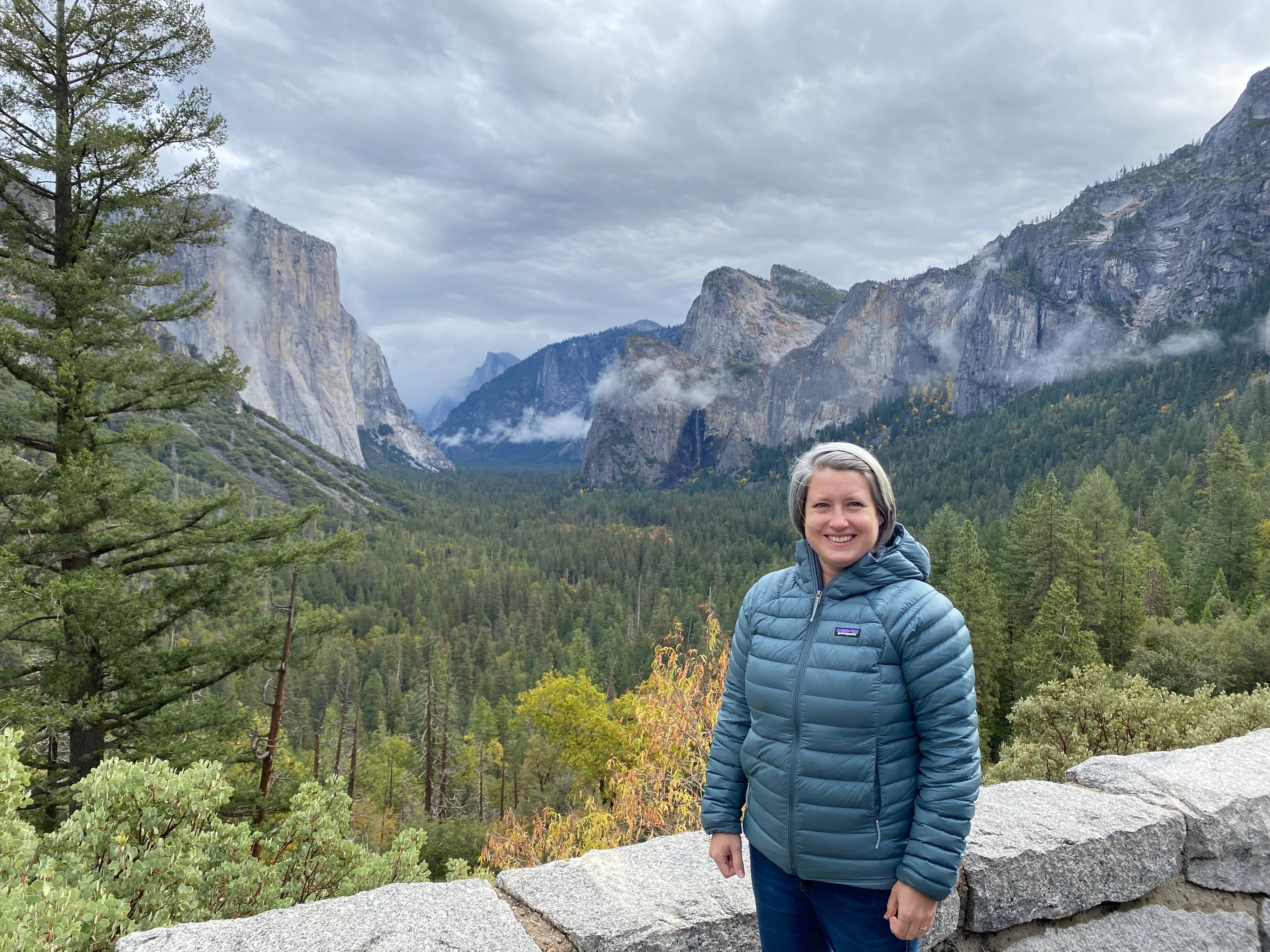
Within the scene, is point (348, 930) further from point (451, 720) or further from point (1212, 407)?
point (1212, 407)

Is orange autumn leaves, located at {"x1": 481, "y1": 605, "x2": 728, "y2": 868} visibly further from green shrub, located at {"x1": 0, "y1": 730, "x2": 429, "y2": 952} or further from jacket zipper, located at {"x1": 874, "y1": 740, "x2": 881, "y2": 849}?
jacket zipper, located at {"x1": 874, "y1": 740, "x2": 881, "y2": 849}

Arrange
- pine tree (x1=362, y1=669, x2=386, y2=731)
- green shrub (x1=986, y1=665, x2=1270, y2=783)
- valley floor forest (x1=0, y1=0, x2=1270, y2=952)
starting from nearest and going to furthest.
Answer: valley floor forest (x1=0, y1=0, x2=1270, y2=952)
green shrub (x1=986, y1=665, x2=1270, y2=783)
pine tree (x1=362, y1=669, x2=386, y2=731)

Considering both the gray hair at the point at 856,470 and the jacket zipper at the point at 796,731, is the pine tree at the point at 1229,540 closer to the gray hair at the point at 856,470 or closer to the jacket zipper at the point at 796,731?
the gray hair at the point at 856,470

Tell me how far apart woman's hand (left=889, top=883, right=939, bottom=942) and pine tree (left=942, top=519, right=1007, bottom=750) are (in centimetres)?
2351

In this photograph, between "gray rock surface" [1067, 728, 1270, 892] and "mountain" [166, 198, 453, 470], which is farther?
"mountain" [166, 198, 453, 470]

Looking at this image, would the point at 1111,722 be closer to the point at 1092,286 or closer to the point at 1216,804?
the point at 1216,804

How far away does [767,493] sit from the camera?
161 meters

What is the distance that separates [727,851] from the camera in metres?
2.68

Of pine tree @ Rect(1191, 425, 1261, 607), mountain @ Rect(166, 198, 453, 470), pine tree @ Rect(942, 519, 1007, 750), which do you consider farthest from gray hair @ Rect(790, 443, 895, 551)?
mountain @ Rect(166, 198, 453, 470)

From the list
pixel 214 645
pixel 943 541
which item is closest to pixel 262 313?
pixel 943 541

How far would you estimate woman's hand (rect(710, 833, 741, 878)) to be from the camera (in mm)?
2682

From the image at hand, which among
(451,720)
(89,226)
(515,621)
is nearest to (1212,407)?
(515,621)

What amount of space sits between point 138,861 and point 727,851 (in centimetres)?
321

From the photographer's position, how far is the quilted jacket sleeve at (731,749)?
2.67 m
